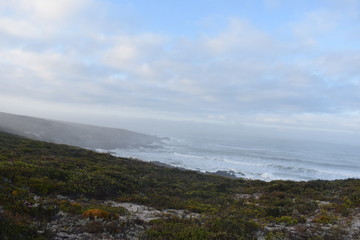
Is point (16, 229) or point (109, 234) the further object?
point (109, 234)

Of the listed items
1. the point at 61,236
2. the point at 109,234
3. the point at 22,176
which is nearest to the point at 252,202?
the point at 109,234

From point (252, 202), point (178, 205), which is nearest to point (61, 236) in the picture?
point (178, 205)

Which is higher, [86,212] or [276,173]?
[86,212]

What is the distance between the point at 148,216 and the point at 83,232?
2.87 metres

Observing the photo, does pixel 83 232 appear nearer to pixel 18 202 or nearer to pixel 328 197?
pixel 18 202

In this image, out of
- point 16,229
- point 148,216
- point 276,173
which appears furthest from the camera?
point 276,173

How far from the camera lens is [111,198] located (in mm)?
11281

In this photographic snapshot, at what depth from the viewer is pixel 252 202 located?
1345 cm

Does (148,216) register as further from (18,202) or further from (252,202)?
(252,202)

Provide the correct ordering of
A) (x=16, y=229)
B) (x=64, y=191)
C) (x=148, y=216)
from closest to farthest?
(x=16, y=229) → (x=148, y=216) → (x=64, y=191)

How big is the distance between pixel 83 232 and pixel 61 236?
1.95 feet

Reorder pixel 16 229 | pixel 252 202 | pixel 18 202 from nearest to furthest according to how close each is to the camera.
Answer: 1. pixel 16 229
2. pixel 18 202
3. pixel 252 202

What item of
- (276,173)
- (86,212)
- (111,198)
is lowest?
(276,173)

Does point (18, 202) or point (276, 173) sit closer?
point (18, 202)
